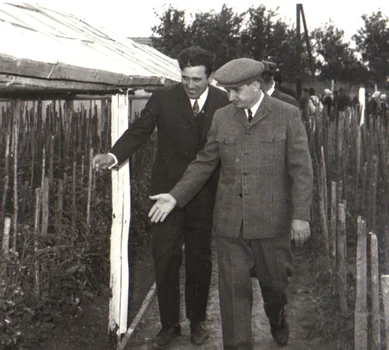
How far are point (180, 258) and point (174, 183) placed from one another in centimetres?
49

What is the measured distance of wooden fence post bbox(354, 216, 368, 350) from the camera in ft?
12.4

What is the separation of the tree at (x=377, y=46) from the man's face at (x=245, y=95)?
4281cm

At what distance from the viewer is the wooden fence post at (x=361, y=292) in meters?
3.78

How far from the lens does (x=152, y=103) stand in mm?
4883

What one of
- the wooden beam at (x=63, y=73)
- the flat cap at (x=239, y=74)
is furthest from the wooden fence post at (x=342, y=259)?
the wooden beam at (x=63, y=73)

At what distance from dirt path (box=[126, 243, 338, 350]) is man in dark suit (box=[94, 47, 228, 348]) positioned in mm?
189

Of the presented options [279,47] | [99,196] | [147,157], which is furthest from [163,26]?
[99,196]

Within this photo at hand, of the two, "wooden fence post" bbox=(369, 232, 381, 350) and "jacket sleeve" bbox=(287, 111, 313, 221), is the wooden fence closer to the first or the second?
"wooden fence post" bbox=(369, 232, 381, 350)

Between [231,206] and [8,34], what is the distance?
1.54 metres

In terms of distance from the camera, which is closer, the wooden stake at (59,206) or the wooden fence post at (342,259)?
the wooden fence post at (342,259)

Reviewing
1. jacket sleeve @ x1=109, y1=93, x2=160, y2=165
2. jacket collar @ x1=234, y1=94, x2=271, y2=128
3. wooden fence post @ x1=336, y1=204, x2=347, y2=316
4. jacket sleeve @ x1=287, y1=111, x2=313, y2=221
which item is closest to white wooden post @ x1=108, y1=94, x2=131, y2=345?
jacket sleeve @ x1=109, y1=93, x2=160, y2=165

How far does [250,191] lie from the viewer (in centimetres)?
420

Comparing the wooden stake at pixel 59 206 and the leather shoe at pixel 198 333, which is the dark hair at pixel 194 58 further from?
the leather shoe at pixel 198 333

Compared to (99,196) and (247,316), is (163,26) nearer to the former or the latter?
(99,196)
